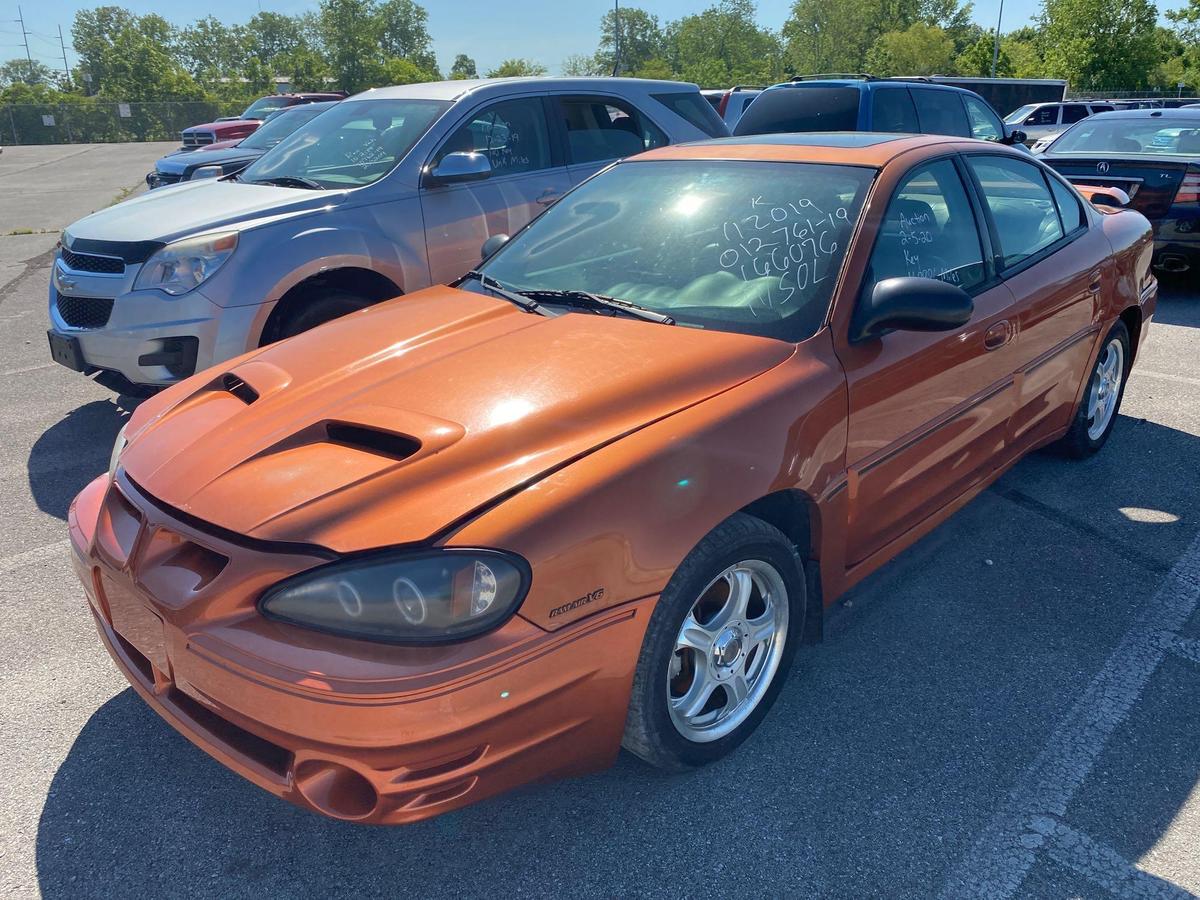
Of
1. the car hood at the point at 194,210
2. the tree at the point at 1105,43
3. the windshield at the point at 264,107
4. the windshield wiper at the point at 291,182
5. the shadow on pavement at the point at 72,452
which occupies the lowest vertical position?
the shadow on pavement at the point at 72,452

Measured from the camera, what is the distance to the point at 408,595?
188 cm

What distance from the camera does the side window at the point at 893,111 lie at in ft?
27.7

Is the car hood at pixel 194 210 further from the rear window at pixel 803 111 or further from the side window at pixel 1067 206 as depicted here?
the rear window at pixel 803 111

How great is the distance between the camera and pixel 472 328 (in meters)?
2.87

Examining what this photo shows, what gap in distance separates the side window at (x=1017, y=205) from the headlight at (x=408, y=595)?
2.59 metres

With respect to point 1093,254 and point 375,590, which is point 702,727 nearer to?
point 375,590

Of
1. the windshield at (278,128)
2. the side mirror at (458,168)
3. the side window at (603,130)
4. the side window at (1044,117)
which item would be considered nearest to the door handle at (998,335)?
the side mirror at (458,168)

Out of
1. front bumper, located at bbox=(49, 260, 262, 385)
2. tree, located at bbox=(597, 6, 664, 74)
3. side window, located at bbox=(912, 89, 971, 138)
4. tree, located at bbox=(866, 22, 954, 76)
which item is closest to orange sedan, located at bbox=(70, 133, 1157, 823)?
front bumper, located at bbox=(49, 260, 262, 385)

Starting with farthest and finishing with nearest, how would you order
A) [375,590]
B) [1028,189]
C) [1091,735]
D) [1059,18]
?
[1059,18]
[1028,189]
[1091,735]
[375,590]

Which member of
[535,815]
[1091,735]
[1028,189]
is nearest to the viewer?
[535,815]

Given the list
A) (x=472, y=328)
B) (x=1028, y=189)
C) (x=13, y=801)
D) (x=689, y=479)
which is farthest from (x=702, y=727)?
(x=1028, y=189)

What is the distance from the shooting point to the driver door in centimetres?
531

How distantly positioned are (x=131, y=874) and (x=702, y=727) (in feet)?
4.78

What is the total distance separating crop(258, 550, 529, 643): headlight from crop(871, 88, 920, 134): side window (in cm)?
771
